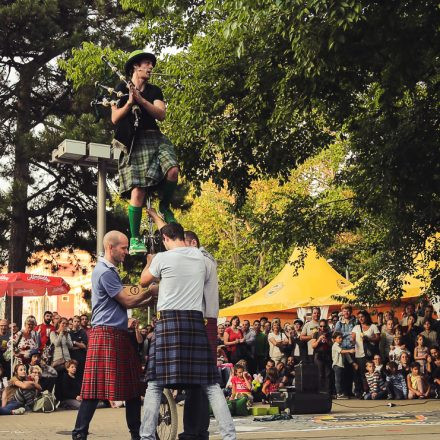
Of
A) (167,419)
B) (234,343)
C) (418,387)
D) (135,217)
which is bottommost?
(167,419)

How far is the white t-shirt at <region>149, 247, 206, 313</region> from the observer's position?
290 inches

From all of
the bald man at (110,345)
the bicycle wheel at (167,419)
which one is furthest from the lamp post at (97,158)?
the bald man at (110,345)

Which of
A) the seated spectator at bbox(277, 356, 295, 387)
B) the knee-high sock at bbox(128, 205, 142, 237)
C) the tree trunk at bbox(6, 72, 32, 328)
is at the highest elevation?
the tree trunk at bbox(6, 72, 32, 328)

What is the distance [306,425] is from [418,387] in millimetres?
7774

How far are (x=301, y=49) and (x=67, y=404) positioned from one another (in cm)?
904

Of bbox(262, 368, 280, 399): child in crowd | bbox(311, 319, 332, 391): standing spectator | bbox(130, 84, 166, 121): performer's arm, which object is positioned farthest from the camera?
bbox(311, 319, 332, 391): standing spectator

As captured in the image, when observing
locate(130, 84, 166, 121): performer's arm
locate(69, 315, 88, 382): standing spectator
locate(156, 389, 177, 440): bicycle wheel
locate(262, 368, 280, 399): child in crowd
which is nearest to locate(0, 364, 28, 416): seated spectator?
locate(69, 315, 88, 382): standing spectator

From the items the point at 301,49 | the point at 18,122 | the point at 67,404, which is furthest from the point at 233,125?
the point at 18,122

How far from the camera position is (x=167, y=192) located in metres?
8.37

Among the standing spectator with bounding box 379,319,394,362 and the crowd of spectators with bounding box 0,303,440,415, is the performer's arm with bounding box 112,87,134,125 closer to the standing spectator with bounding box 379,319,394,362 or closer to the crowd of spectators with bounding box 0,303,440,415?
the crowd of spectators with bounding box 0,303,440,415

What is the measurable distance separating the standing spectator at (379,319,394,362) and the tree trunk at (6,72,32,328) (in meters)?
11.5

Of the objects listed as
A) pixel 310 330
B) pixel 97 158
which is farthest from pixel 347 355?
pixel 97 158

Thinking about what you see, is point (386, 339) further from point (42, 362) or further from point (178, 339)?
point (178, 339)

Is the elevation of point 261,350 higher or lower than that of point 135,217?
lower
